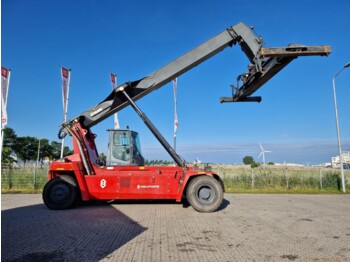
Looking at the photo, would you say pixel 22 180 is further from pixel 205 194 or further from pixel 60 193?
pixel 205 194

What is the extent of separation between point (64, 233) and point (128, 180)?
351 centimetres

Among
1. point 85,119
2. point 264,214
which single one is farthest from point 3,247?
point 264,214

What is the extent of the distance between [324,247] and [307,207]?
5.66 meters

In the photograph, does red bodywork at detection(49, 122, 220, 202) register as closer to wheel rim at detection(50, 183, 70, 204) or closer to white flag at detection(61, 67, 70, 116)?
wheel rim at detection(50, 183, 70, 204)

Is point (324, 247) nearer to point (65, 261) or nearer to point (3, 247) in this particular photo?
point (65, 261)

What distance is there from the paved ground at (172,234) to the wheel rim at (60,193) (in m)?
0.47

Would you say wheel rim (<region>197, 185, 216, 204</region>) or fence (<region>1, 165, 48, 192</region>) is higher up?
fence (<region>1, 165, 48, 192</region>)

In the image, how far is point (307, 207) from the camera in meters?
11.1

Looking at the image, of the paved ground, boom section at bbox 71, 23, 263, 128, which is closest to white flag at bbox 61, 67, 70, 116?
boom section at bbox 71, 23, 263, 128

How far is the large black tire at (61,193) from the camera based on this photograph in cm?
1017

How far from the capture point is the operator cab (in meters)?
10.7

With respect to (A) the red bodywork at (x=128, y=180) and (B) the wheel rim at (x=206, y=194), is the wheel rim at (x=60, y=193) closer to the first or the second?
(A) the red bodywork at (x=128, y=180)

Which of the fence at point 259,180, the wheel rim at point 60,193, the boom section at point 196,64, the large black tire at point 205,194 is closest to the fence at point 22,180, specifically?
the fence at point 259,180

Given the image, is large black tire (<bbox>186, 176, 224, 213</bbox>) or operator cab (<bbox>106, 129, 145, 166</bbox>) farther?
operator cab (<bbox>106, 129, 145, 166</bbox>)
